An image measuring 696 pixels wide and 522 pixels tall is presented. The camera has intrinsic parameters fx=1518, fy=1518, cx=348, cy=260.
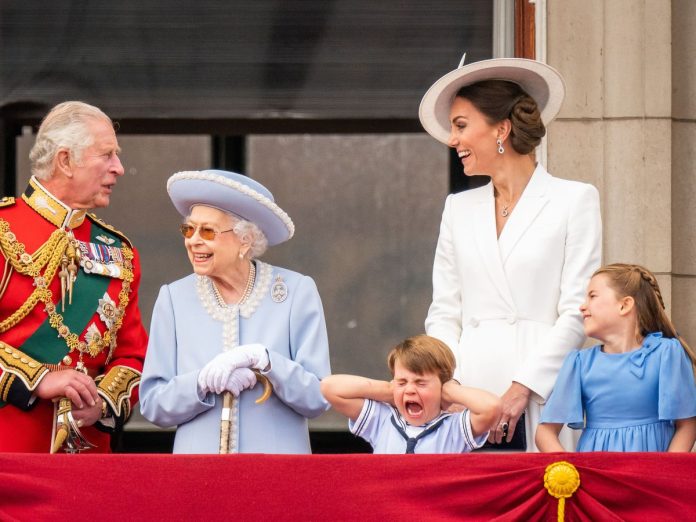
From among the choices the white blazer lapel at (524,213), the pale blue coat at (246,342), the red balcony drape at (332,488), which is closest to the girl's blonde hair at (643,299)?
the white blazer lapel at (524,213)

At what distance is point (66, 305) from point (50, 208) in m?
0.31

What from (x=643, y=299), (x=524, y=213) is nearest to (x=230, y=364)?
(x=524, y=213)

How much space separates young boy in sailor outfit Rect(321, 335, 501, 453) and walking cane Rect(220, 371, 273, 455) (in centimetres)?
16

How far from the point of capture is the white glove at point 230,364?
13.8 feet

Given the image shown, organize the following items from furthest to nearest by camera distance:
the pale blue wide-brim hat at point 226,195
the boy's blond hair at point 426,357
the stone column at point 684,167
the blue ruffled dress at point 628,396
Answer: the stone column at point 684,167, the pale blue wide-brim hat at point 226,195, the boy's blond hair at point 426,357, the blue ruffled dress at point 628,396

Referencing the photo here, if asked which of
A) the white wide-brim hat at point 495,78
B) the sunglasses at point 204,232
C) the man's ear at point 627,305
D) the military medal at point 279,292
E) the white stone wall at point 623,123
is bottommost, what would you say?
the man's ear at point 627,305

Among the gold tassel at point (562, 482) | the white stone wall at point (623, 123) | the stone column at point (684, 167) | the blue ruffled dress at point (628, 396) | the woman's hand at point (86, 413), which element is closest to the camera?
the gold tassel at point (562, 482)

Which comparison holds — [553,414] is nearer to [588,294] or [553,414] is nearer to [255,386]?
[588,294]

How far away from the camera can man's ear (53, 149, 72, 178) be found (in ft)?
15.4

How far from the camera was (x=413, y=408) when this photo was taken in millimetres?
4277

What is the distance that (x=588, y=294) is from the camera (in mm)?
4344

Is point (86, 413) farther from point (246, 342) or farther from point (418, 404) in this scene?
point (418, 404)

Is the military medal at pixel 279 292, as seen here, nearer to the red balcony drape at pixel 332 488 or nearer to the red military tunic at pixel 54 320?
the red military tunic at pixel 54 320

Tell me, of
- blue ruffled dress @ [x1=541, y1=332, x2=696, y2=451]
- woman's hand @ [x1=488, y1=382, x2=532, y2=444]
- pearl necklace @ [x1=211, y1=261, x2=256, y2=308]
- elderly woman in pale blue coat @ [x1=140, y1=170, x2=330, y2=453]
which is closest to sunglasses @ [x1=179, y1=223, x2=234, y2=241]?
elderly woman in pale blue coat @ [x1=140, y1=170, x2=330, y2=453]
